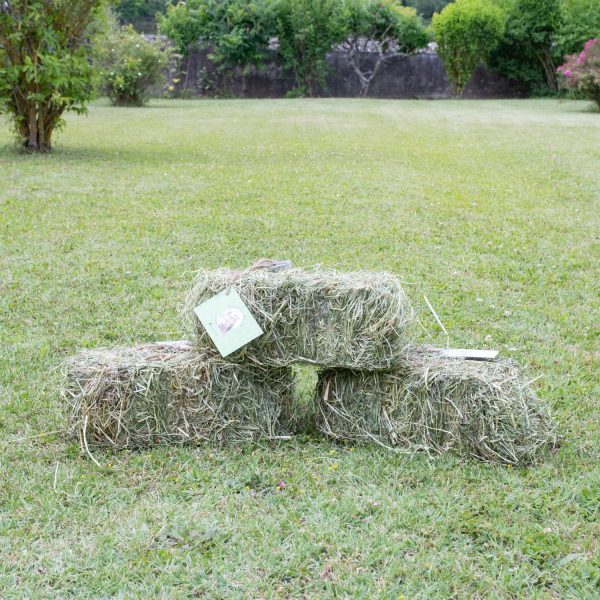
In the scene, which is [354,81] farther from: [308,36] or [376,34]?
[308,36]

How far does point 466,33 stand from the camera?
1067 inches

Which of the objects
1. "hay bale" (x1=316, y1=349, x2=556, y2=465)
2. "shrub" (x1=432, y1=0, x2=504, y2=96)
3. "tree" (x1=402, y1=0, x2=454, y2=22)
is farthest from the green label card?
"tree" (x1=402, y1=0, x2=454, y2=22)

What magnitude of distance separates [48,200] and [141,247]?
2.38 metres

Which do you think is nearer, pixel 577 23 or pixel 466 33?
pixel 577 23

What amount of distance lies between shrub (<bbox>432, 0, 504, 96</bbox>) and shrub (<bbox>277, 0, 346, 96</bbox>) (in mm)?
3635

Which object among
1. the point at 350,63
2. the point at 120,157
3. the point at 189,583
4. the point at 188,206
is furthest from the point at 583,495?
the point at 350,63

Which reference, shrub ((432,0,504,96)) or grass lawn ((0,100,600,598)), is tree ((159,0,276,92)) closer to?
shrub ((432,0,504,96))

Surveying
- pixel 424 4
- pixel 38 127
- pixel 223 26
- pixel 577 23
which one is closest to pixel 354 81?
pixel 223 26

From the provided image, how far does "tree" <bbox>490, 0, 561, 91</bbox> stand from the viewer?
28094 millimetres

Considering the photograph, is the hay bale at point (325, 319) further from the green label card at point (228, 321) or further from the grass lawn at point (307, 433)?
the grass lawn at point (307, 433)

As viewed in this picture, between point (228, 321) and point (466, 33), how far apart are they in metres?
26.3

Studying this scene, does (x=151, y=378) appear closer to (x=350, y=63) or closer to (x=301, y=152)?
(x=301, y=152)

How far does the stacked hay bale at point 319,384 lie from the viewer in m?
3.30

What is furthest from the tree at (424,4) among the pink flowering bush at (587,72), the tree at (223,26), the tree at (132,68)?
the tree at (132,68)
